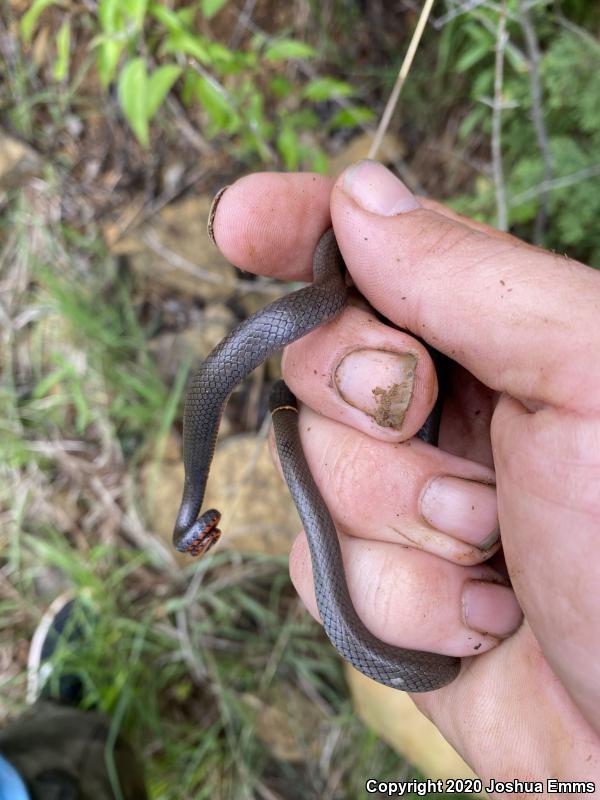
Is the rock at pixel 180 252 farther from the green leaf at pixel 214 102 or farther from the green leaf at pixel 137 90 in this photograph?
the green leaf at pixel 137 90

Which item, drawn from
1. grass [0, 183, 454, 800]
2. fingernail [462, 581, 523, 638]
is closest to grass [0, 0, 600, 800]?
grass [0, 183, 454, 800]

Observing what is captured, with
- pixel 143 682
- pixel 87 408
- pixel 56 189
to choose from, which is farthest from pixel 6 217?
pixel 143 682

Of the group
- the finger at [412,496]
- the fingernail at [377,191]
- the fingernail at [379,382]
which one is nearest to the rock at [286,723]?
the finger at [412,496]

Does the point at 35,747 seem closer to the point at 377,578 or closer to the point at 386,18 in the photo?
the point at 377,578

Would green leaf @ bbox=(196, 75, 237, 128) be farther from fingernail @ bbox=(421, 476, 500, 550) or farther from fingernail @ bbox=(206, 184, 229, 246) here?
fingernail @ bbox=(421, 476, 500, 550)

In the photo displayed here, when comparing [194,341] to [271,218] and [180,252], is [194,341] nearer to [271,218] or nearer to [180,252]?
[180,252]

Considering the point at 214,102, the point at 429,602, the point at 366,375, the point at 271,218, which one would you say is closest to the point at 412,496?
the point at 429,602
